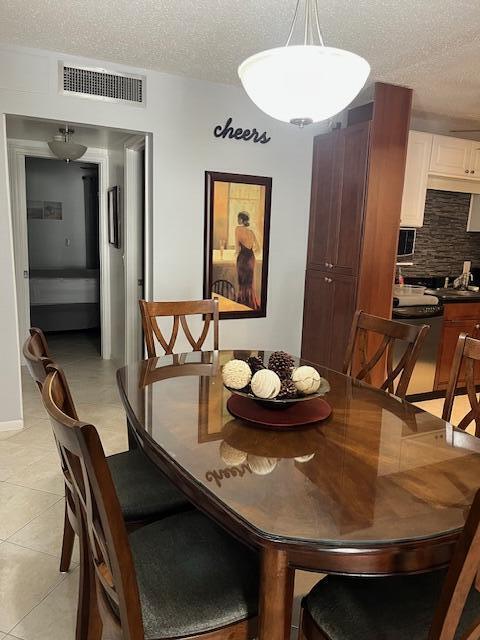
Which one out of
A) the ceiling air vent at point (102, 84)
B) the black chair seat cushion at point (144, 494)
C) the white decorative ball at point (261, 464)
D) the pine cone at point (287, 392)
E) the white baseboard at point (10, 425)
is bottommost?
the white baseboard at point (10, 425)

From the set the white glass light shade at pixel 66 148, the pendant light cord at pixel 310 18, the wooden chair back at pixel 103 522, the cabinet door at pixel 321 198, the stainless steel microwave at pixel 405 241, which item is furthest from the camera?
the white glass light shade at pixel 66 148

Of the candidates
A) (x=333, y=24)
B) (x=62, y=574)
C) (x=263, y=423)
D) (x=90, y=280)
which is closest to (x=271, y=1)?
(x=333, y=24)

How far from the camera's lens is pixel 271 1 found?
222 centimetres

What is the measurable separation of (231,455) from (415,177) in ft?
10.8

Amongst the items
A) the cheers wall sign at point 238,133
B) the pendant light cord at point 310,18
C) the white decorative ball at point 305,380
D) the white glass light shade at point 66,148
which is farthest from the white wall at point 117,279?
the white decorative ball at point 305,380

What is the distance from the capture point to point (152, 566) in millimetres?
1283

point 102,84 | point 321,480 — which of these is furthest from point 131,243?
point 321,480

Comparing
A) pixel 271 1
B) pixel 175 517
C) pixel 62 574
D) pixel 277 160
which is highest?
pixel 271 1

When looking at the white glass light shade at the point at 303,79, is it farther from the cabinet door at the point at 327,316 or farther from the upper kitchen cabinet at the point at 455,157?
the upper kitchen cabinet at the point at 455,157

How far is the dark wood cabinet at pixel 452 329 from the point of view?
13.1 ft

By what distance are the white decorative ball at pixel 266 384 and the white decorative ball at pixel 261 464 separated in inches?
9.2

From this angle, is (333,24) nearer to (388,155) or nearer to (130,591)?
(388,155)

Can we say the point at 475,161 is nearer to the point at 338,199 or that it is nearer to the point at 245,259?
the point at 338,199

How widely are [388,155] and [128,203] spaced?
220cm
